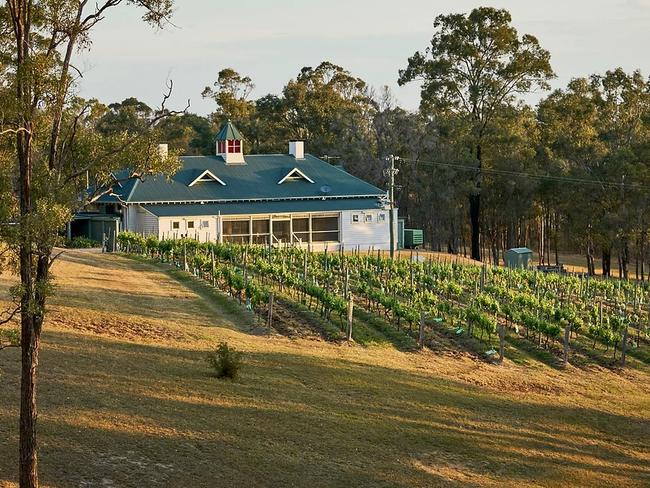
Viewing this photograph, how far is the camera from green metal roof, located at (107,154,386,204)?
50.6 meters

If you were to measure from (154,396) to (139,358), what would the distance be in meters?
3.01

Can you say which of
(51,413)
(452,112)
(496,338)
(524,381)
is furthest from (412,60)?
(51,413)

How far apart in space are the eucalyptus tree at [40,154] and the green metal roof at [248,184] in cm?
3683

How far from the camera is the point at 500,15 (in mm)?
59719

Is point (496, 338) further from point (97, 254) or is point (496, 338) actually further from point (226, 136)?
point (226, 136)

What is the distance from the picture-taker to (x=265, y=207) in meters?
51.5

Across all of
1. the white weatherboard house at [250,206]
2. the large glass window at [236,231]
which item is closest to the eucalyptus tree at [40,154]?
the white weatherboard house at [250,206]

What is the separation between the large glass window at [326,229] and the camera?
171ft

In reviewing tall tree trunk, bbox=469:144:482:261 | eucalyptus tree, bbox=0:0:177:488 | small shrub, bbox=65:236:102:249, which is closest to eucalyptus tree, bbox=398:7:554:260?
tall tree trunk, bbox=469:144:482:261

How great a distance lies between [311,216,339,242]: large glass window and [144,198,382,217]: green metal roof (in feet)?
2.21

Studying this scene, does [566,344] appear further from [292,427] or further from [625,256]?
[625,256]

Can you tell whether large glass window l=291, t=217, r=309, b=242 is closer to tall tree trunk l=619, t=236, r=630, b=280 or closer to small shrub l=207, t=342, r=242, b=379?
tall tree trunk l=619, t=236, r=630, b=280

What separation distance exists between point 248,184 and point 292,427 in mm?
36790

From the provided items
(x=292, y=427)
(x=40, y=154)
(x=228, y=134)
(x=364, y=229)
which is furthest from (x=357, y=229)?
(x=40, y=154)
